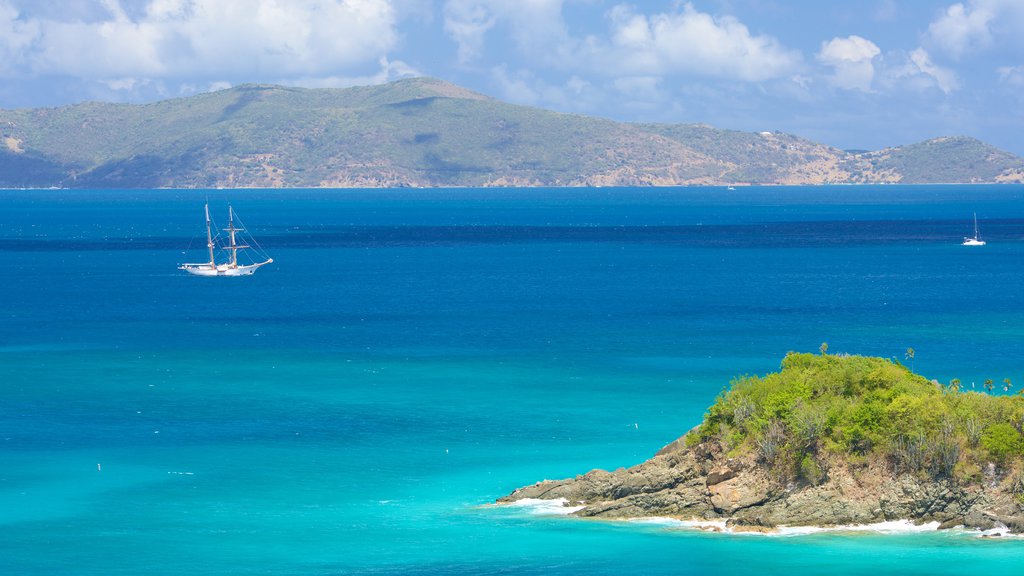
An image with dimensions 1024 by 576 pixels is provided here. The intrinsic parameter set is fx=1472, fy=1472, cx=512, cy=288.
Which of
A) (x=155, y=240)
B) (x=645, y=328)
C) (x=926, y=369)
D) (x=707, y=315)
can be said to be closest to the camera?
(x=926, y=369)

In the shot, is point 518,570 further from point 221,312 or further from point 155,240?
point 155,240

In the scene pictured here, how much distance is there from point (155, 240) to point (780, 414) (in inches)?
6415

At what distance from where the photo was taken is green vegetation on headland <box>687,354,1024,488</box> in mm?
41969

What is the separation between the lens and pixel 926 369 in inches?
2869

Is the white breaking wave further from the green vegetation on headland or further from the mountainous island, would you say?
the green vegetation on headland

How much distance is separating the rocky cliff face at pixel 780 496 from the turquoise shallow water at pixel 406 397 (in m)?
1.11

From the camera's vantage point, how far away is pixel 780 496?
42500 millimetres

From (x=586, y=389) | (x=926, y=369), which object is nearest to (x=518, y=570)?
(x=586, y=389)

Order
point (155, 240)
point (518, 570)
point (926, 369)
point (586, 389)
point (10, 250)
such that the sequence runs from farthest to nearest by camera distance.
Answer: point (155, 240) < point (10, 250) < point (926, 369) < point (586, 389) < point (518, 570)

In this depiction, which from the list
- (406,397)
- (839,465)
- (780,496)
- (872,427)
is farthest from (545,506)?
(406,397)

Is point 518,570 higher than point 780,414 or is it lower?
lower

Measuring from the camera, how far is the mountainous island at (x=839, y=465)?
4181cm

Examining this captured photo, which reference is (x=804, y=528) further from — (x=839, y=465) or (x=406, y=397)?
(x=406, y=397)

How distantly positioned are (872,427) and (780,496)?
3334 millimetres
